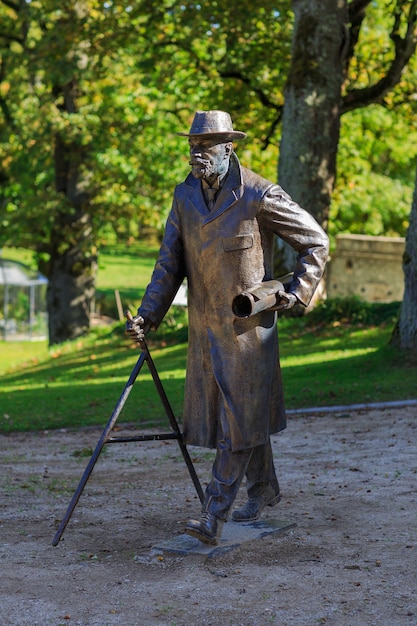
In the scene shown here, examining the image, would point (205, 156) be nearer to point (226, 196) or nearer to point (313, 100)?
point (226, 196)

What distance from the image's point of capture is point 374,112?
30.1 metres

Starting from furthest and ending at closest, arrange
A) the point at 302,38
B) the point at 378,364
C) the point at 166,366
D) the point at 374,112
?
the point at 374,112 < the point at 302,38 < the point at 166,366 < the point at 378,364

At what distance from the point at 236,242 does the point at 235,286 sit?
0.85ft

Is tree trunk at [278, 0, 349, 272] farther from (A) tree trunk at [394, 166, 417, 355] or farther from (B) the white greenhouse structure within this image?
(B) the white greenhouse structure

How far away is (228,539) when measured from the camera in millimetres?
6949

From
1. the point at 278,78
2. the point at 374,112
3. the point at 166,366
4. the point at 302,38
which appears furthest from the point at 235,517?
the point at 374,112

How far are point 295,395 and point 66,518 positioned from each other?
6.40 meters

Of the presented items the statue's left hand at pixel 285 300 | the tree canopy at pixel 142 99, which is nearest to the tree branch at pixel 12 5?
the tree canopy at pixel 142 99

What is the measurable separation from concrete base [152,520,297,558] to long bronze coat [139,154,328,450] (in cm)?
60

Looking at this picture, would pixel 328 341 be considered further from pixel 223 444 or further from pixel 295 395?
pixel 223 444

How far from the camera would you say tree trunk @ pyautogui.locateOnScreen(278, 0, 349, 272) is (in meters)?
17.6

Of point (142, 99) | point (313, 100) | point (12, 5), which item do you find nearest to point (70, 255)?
point (142, 99)

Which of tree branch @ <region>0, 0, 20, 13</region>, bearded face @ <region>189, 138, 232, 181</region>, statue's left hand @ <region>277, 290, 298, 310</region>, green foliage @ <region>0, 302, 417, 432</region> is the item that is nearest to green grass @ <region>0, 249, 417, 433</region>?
green foliage @ <region>0, 302, 417, 432</region>

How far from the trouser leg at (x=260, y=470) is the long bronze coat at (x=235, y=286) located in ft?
0.91
